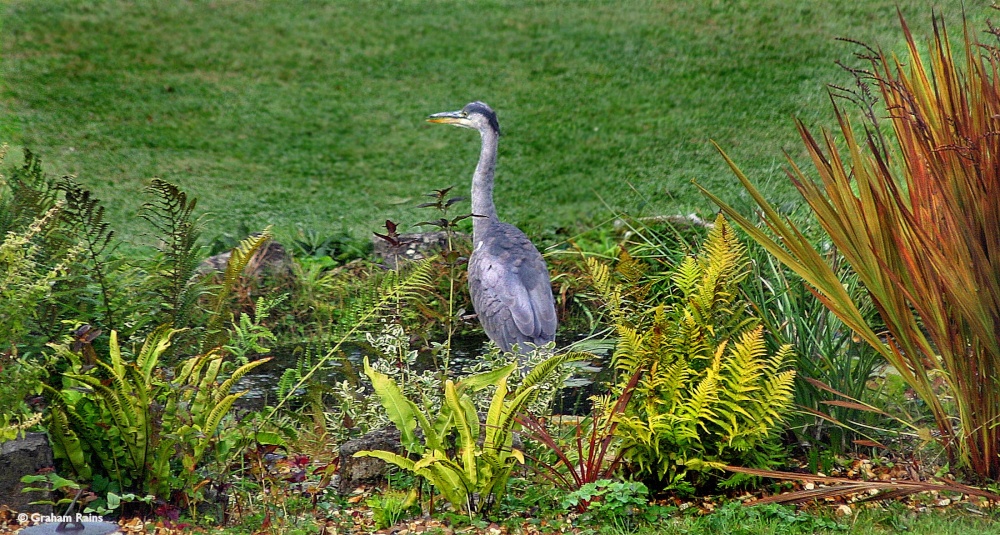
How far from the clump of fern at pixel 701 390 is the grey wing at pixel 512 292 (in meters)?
1.33

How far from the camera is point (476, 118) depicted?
20.1 ft

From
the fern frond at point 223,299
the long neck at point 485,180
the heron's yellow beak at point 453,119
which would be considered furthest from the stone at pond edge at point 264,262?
the fern frond at point 223,299

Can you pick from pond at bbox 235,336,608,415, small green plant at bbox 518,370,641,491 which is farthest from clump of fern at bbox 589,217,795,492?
pond at bbox 235,336,608,415

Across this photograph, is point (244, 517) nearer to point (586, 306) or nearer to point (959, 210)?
point (959, 210)

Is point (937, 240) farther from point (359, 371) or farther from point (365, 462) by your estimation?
point (359, 371)

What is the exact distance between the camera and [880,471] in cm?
408

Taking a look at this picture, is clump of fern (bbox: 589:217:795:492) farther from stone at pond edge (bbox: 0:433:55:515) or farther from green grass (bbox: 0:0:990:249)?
green grass (bbox: 0:0:990:249)

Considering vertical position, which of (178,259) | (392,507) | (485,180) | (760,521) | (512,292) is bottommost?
(760,521)

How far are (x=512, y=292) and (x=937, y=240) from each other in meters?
2.26

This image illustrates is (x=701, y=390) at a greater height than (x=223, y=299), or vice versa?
(x=223, y=299)

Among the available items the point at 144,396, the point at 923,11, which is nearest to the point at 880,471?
the point at 144,396

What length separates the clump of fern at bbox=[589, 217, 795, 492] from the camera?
361 centimetres

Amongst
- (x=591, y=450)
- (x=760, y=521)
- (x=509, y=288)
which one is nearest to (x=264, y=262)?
(x=509, y=288)

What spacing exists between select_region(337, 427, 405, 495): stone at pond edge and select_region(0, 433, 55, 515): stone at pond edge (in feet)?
3.32
